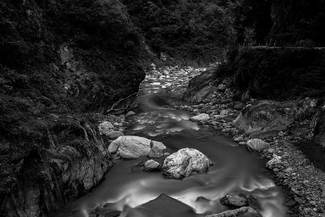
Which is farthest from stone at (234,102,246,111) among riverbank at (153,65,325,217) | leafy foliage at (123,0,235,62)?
leafy foliage at (123,0,235,62)

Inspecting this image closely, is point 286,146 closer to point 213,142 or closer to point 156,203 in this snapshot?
point 213,142

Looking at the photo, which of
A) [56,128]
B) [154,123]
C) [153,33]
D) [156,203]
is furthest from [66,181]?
[153,33]

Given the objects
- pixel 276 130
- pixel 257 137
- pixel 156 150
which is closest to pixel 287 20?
pixel 276 130

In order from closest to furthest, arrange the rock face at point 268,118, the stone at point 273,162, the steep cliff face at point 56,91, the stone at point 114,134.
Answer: the steep cliff face at point 56,91 → the stone at point 273,162 → the rock face at point 268,118 → the stone at point 114,134

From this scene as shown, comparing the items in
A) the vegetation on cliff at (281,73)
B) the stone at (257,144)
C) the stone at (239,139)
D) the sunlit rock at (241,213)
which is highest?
the vegetation on cliff at (281,73)

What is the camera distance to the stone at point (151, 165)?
28.7ft

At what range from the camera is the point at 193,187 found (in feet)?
26.1

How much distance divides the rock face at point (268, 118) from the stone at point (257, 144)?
3.17ft

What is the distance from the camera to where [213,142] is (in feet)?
38.1

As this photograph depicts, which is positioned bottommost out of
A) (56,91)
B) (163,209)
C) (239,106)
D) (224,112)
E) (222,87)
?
(163,209)

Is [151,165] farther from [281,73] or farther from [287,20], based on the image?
[287,20]

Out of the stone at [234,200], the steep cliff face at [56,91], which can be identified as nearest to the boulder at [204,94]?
the steep cliff face at [56,91]

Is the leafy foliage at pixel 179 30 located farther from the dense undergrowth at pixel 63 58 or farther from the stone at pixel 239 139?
the stone at pixel 239 139

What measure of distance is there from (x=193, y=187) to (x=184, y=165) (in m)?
0.89
